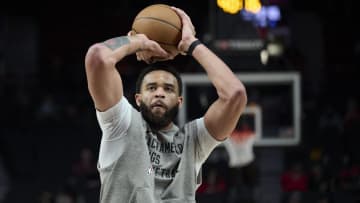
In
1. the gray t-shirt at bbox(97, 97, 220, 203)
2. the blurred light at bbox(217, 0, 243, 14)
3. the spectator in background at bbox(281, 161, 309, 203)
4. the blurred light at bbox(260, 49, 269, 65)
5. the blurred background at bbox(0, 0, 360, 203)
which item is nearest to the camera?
the gray t-shirt at bbox(97, 97, 220, 203)

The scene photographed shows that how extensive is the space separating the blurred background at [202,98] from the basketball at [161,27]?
15.7ft

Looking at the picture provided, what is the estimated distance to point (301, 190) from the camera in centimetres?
1116

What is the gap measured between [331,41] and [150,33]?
1350 centimetres

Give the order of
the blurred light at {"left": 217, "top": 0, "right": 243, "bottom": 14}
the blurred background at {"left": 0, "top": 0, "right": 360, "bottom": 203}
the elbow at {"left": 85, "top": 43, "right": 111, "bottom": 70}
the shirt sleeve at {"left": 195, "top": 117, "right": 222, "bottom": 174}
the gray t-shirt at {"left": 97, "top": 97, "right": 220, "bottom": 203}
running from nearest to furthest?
the elbow at {"left": 85, "top": 43, "right": 111, "bottom": 70}, the gray t-shirt at {"left": 97, "top": 97, "right": 220, "bottom": 203}, the shirt sleeve at {"left": 195, "top": 117, "right": 222, "bottom": 174}, the blurred light at {"left": 217, "top": 0, "right": 243, "bottom": 14}, the blurred background at {"left": 0, "top": 0, "right": 360, "bottom": 203}

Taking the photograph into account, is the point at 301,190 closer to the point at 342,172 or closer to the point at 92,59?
the point at 342,172

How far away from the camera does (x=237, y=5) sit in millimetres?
7969

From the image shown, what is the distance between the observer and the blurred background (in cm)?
902

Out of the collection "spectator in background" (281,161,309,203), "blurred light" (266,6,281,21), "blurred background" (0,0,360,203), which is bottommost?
"spectator in background" (281,161,309,203)

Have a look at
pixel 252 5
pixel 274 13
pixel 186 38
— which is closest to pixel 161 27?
pixel 186 38

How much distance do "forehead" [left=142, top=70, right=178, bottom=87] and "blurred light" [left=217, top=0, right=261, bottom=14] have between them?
4.88 metres

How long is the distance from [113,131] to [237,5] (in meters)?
5.11

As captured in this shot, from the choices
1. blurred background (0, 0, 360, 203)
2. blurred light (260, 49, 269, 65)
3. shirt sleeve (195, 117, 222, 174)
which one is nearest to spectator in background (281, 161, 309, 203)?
blurred background (0, 0, 360, 203)

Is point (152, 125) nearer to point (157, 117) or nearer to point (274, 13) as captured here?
point (157, 117)

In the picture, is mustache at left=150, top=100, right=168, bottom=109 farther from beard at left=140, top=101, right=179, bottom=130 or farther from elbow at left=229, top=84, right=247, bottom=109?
elbow at left=229, top=84, right=247, bottom=109
